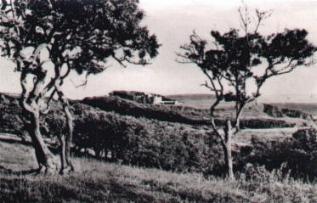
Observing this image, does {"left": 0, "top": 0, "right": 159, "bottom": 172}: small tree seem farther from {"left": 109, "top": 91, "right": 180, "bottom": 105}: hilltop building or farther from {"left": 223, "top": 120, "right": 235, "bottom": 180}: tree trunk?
{"left": 109, "top": 91, "right": 180, "bottom": 105}: hilltop building

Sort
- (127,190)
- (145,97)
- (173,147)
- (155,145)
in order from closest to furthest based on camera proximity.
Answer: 1. (127,190)
2. (173,147)
3. (155,145)
4. (145,97)

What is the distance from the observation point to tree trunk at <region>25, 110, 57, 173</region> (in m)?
16.9

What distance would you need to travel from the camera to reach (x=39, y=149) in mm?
17172

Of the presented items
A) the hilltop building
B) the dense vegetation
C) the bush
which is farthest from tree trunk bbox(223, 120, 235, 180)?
the hilltop building

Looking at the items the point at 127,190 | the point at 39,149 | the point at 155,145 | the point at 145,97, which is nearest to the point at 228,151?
the point at 155,145

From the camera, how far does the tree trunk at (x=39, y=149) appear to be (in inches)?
665

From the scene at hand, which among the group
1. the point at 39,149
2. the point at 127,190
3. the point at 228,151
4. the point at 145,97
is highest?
the point at 145,97

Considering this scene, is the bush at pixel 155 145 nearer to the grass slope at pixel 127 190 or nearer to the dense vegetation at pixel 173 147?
the dense vegetation at pixel 173 147

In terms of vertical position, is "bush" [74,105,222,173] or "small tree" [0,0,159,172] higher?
"small tree" [0,0,159,172]

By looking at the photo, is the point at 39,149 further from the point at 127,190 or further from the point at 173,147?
the point at 173,147

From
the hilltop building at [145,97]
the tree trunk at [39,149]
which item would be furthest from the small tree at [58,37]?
the hilltop building at [145,97]

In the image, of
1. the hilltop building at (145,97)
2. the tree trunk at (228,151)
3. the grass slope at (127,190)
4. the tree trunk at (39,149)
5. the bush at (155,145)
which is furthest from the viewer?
the hilltop building at (145,97)

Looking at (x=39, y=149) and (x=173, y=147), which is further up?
(x=39, y=149)

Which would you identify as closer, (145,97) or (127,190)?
(127,190)
